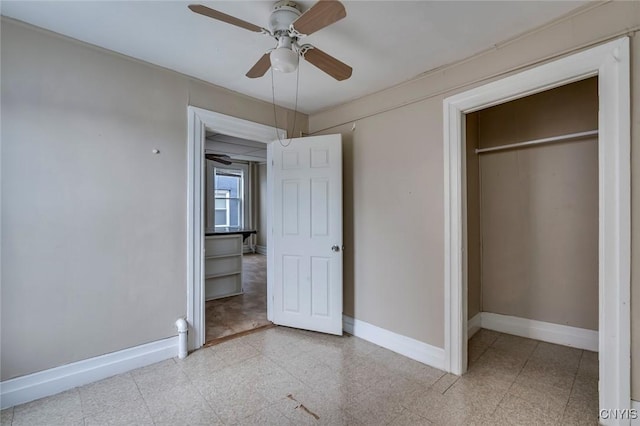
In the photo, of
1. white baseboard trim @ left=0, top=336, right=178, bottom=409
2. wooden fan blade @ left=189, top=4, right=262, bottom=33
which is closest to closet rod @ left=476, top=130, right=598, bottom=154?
wooden fan blade @ left=189, top=4, right=262, bottom=33

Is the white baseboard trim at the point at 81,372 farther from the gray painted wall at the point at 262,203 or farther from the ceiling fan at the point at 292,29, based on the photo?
the gray painted wall at the point at 262,203

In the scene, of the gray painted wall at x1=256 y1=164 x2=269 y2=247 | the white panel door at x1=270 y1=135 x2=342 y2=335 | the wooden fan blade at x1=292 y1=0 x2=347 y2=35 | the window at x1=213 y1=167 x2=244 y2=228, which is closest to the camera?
Result: the wooden fan blade at x1=292 y1=0 x2=347 y2=35

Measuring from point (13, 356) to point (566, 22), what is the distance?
4.30m

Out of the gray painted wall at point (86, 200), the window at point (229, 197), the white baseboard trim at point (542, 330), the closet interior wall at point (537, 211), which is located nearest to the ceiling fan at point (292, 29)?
the gray painted wall at point (86, 200)

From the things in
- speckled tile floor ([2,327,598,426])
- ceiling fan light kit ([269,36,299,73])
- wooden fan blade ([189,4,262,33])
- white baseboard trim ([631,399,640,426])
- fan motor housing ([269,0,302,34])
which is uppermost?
fan motor housing ([269,0,302,34])

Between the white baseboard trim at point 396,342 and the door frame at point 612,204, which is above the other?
the door frame at point 612,204

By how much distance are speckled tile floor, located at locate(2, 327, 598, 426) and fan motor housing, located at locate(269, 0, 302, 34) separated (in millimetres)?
2485

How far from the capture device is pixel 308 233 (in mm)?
3117

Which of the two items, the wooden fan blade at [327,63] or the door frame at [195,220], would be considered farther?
the door frame at [195,220]

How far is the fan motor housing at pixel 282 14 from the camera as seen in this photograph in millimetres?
1639

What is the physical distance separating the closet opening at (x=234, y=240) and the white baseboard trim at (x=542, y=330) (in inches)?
103

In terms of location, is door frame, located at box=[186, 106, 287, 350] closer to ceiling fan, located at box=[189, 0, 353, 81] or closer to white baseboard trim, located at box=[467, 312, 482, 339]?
ceiling fan, located at box=[189, 0, 353, 81]

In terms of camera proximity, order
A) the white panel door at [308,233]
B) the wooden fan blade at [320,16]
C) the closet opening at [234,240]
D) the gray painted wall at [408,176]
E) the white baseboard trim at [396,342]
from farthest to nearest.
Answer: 1. the closet opening at [234,240]
2. the white panel door at [308,233]
3. the white baseboard trim at [396,342]
4. the gray painted wall at [408,176]
5. the wooden fan blade at [320,16]

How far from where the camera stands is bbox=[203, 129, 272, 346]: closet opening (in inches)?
138
